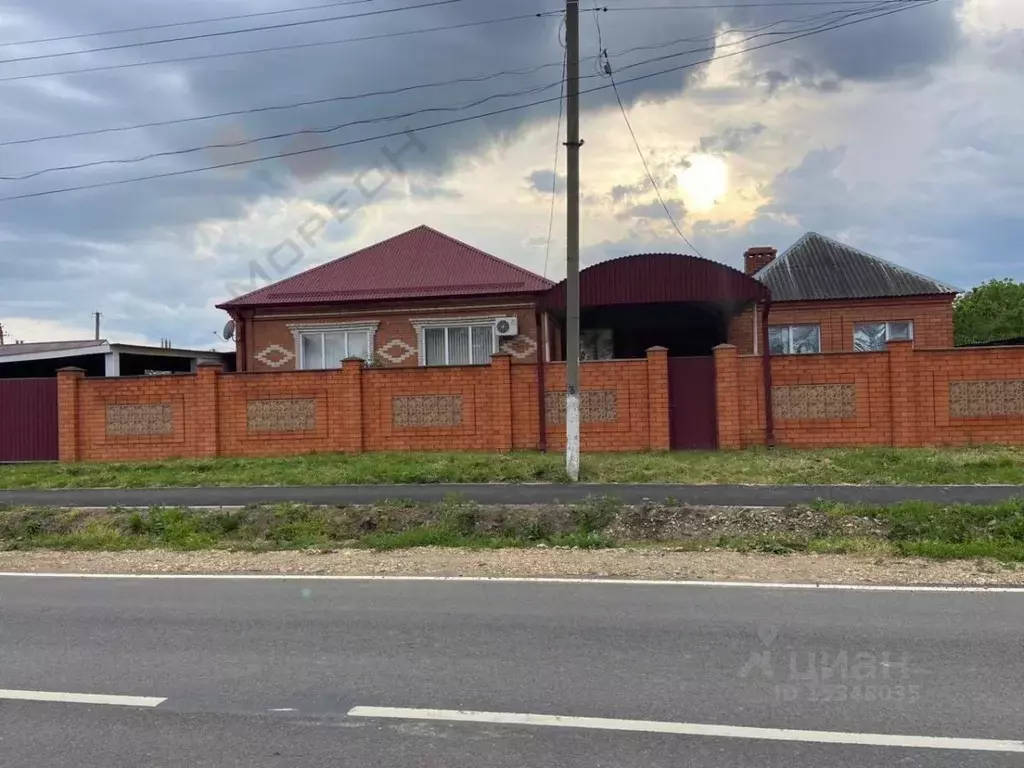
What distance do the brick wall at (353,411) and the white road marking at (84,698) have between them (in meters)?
13.6

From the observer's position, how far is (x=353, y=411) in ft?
61.4

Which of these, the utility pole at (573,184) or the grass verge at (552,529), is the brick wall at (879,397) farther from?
the grass verge at (552,529)

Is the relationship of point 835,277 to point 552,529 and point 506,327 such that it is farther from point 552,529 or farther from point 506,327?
point 552,529

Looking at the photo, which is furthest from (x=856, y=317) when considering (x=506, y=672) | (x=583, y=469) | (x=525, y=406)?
(x=506, y=672)

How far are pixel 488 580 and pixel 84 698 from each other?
149 inches

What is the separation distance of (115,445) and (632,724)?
18.4 m

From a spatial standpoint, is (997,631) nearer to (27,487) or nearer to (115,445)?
(27,487)

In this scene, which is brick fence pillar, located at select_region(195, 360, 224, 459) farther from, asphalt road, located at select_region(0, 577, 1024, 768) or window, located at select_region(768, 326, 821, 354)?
window, located at select_region(768, 326, 821, 354)

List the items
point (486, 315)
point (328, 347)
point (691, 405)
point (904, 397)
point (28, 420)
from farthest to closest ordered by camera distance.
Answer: point (328, 347) < point (486, 315) < point (28, 420) < point (691, 405) < point (904, 397)

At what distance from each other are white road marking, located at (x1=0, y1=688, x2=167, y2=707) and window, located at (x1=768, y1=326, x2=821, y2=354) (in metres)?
26.1

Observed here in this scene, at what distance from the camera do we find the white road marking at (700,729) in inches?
153

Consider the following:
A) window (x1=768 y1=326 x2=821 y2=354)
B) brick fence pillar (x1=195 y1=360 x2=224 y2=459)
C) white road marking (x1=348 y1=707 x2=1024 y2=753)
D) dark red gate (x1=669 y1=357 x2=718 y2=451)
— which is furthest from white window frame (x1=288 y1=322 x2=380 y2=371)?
white road marking (x1=348 y1=707 x2=1024 y2=753)

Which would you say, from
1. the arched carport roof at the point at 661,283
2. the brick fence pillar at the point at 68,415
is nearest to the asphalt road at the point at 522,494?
the brick fence pillar at the point at 68,415

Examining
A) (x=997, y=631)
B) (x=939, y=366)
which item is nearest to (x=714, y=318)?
(x=939, y=366)
